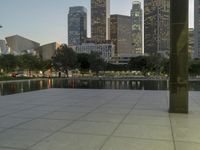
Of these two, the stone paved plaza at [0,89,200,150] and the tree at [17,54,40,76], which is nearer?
the stone paved plaza at [0,89,200,150]

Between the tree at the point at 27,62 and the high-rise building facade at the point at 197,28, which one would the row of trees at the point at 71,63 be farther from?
the high-rise building facade at the point at 197,28

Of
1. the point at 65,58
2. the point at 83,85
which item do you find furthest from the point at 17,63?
the point at 83,85

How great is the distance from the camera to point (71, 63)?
87750 mm

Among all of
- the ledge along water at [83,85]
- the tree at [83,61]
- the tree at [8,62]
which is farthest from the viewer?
the tree at [83,61]

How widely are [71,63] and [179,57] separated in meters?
77.4

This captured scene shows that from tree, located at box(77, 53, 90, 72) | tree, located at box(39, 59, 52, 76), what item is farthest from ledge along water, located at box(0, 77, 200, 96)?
tree, located at box(39, 59, 52, 76)

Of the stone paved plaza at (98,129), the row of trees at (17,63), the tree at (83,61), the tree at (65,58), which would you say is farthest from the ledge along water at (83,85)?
the tree at (83,61)

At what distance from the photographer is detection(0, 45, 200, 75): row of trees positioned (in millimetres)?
87812

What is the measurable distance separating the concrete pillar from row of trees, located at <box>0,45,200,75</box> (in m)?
77.0

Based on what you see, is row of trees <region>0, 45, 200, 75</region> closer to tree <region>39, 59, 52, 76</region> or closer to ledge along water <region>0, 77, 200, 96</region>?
tree <region>39, 59, 52, 76</region>

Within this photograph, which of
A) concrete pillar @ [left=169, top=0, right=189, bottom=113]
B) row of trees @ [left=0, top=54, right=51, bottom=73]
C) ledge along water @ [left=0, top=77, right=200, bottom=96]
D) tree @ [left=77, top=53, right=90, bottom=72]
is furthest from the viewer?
tree @ [left=77, top=53, right=90, bottom=72]

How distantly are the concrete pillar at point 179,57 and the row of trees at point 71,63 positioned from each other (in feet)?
252

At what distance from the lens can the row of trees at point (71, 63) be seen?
87812mm

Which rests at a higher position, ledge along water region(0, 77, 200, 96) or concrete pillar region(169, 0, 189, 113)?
concrete pillar region(169, 0, 189, 113)
